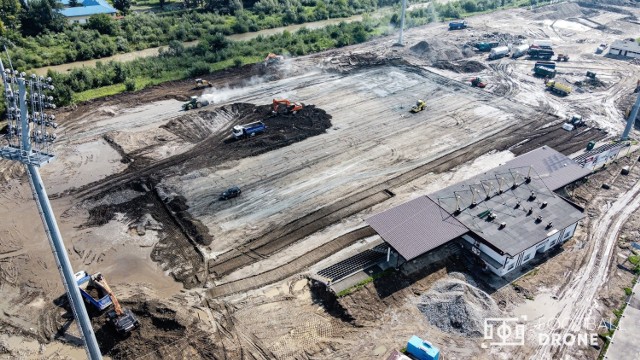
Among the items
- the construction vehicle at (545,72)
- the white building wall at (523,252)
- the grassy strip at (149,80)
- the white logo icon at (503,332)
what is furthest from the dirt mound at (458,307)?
the grassy strip at (149,80)

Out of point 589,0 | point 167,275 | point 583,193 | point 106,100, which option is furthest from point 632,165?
point 589,0

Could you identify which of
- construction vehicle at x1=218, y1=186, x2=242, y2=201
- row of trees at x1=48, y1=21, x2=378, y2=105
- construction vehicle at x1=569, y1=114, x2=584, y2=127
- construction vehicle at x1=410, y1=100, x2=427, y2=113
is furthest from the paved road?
row of trees at x1=48, y1=21, x2=378, y2=105

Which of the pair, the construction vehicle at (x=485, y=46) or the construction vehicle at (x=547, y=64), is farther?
the construction vehicle at (x=485, y=46)

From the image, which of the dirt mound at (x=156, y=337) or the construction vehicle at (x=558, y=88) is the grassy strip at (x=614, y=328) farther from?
the construction vehicle at (x=558, y=88)

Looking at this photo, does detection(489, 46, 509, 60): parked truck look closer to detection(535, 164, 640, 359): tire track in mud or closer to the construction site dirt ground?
the construction site dirt ground

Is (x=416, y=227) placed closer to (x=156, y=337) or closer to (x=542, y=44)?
(x=156, y=337)

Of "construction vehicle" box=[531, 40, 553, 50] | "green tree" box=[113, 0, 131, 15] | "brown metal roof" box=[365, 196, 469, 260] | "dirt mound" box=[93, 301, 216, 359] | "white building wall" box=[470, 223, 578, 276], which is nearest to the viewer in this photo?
"dirt mound" box=[93, 301, 216, 359]
